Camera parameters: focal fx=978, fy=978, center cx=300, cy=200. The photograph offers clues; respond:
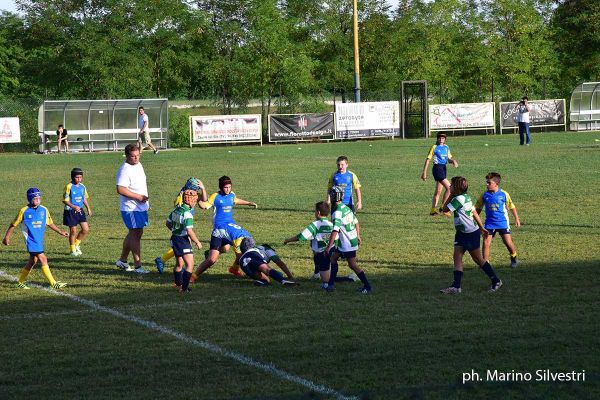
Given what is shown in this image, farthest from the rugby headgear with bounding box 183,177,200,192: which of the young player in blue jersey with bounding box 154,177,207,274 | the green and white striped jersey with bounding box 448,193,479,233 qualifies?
the green and white striped jersey with bounding box 448,193,479,233

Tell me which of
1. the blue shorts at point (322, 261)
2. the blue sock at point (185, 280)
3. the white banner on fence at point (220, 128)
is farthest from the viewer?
the white banner on fence at point (220, 128)

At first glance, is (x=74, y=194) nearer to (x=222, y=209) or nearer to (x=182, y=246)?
(x=222, y=209)

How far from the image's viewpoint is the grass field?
8078 mm

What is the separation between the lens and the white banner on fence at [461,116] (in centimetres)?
5509

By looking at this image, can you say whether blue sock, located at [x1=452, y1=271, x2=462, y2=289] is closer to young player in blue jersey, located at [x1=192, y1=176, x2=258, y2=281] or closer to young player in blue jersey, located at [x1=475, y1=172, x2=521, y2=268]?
young player in blue jersey, located at [x1=475, y1=172, x2=521, y2=268]

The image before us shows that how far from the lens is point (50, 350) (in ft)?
30.9

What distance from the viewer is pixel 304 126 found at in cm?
5303

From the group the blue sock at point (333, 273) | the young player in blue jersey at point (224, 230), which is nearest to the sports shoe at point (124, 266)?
the young player in blue jersey at point (224, 230)

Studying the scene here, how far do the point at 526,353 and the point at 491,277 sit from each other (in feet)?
10.3

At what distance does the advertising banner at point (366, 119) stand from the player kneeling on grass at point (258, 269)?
40391 mm

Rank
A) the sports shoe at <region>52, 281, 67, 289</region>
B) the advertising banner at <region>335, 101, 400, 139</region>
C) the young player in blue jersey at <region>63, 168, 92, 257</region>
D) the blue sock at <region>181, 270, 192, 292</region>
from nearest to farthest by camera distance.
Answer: the blue sock at <region>181, 270, 192, 292</region> < the sports shoe at <region>52, 281, 67, 289</region> < the young player in blue jersey at <region>63, 168, 92, 257</region> < the advertising banner at <region>335, 101, 400, 139</region>

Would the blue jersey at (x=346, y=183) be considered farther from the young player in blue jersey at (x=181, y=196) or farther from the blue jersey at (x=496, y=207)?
the blue jersey at (x=496, y=207)

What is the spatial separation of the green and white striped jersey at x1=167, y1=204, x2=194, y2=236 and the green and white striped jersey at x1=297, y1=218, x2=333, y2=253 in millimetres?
1440

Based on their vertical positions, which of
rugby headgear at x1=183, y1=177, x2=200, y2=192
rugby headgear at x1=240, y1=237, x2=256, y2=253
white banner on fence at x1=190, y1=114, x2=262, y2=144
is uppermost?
white banner on fence at x1=190, y1=114, x2=262, y2=144
